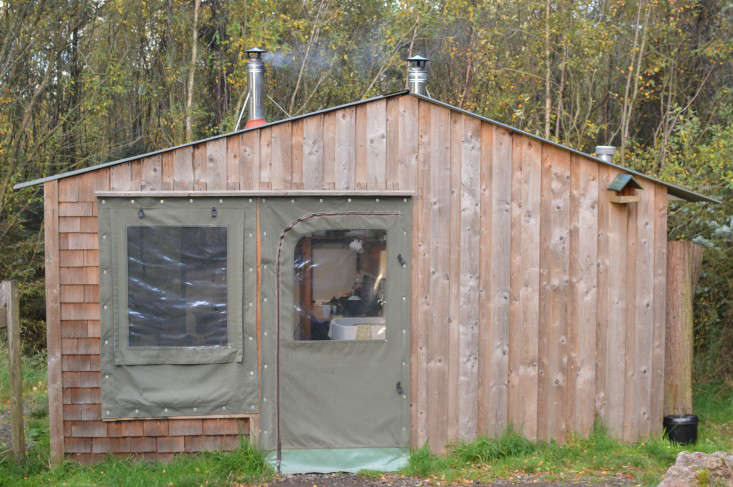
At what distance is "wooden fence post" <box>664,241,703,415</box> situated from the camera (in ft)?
21.7

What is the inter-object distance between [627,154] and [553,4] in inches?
107

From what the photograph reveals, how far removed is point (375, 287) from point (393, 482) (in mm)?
1456

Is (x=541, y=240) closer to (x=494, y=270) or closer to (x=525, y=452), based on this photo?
(x=494, y=270)

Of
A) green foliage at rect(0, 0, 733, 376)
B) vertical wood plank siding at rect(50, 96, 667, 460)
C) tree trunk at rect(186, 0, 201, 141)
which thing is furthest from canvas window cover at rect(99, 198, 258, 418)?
tree trunk at rect(186, 0, 201, 141)

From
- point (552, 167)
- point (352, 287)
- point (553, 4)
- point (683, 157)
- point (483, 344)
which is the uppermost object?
point (553, 4)

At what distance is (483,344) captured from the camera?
6.23 metres

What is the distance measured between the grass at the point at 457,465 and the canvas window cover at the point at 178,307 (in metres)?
0.40

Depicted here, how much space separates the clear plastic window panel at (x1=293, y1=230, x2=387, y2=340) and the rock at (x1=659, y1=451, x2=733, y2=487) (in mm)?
2384

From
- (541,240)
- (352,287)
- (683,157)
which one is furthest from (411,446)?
(683,157)

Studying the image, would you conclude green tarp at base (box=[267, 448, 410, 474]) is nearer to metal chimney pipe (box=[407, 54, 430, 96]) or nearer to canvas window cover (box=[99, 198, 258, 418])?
canvas window cover (box=[99, 198, 258, 418])

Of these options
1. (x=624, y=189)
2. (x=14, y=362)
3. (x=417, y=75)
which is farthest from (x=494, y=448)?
(x=14, y=362)

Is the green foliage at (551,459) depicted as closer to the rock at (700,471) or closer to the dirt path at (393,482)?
the dirt path at (393,482)

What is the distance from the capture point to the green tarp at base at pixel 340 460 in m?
5.99

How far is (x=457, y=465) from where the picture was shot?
19.8ft
